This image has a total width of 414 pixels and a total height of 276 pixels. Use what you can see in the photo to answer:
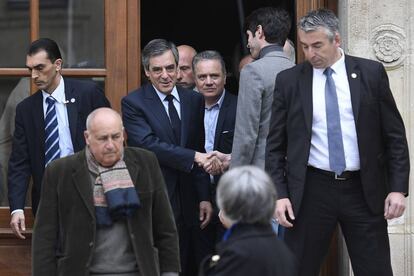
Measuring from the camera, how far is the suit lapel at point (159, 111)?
7441 millimetres

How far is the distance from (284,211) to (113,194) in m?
1.10

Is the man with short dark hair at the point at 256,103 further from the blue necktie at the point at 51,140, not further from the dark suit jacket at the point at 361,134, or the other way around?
the blue necktie at the point at 51,140

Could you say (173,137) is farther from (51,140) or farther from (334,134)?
(334,134)

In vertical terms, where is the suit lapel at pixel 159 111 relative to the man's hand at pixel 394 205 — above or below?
above

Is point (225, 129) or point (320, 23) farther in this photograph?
point (225, 129)

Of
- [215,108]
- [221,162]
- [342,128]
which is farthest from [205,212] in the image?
[342,128]

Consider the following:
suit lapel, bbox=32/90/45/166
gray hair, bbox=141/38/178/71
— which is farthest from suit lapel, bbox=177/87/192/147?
suit lapel, bbox=32/90/45/166

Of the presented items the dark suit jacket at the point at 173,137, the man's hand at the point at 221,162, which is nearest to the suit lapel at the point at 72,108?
the dark suit jacket at the point at 173,137

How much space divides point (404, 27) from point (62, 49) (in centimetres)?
228

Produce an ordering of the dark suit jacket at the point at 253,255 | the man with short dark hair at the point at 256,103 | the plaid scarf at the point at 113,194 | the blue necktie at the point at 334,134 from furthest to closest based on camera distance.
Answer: the man with short dark hair at the point at 256,103, the blue necktie at the point at 334,134, the plaid scarf at the point at 113,194, the dark suit jacket at the point at 253,255

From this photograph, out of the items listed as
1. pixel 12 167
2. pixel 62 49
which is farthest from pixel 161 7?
pixel 12 167

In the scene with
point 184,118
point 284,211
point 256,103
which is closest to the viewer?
point 284,211

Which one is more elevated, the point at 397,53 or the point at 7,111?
the point at 397,53

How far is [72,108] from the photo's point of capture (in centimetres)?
733
